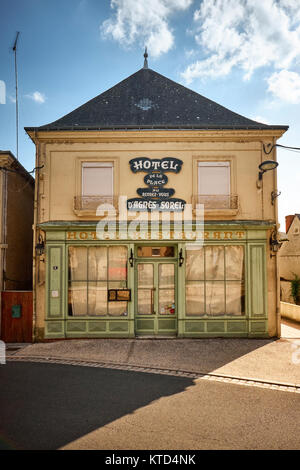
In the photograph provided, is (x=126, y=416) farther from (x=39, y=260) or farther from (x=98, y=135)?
(x=98, y=135)

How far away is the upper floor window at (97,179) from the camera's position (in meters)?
9.95

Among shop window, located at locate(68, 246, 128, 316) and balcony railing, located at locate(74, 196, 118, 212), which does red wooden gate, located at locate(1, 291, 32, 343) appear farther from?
balcony railing, located at locate(74, 196, 118, 212)

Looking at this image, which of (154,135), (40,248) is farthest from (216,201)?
(40,248)

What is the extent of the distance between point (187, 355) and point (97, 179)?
5.87 meters

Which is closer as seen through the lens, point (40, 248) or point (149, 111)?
point (40, 248)

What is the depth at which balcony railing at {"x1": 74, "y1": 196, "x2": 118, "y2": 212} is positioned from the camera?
9805 millimetres

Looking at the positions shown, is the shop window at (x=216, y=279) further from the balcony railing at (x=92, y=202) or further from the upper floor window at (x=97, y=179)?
the upper floor window at (x=97, y=179)

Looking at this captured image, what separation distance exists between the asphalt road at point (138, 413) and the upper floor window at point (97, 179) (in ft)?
17.7

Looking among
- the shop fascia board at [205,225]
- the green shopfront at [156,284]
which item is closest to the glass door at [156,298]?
the green shopfront at [156,284]

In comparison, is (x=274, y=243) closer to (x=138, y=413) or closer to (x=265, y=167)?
(x=265, y=167)

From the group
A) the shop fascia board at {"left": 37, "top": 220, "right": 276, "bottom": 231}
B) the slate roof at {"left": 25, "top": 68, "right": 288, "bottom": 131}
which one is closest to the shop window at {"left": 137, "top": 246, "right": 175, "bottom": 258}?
the shop fascia board at {"left": 37, "top": 220, "right": 276, "bottom": 231}

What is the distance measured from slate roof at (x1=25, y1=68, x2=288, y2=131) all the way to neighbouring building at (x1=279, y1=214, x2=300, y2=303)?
10399mm

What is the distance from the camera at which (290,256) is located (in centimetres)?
1897
